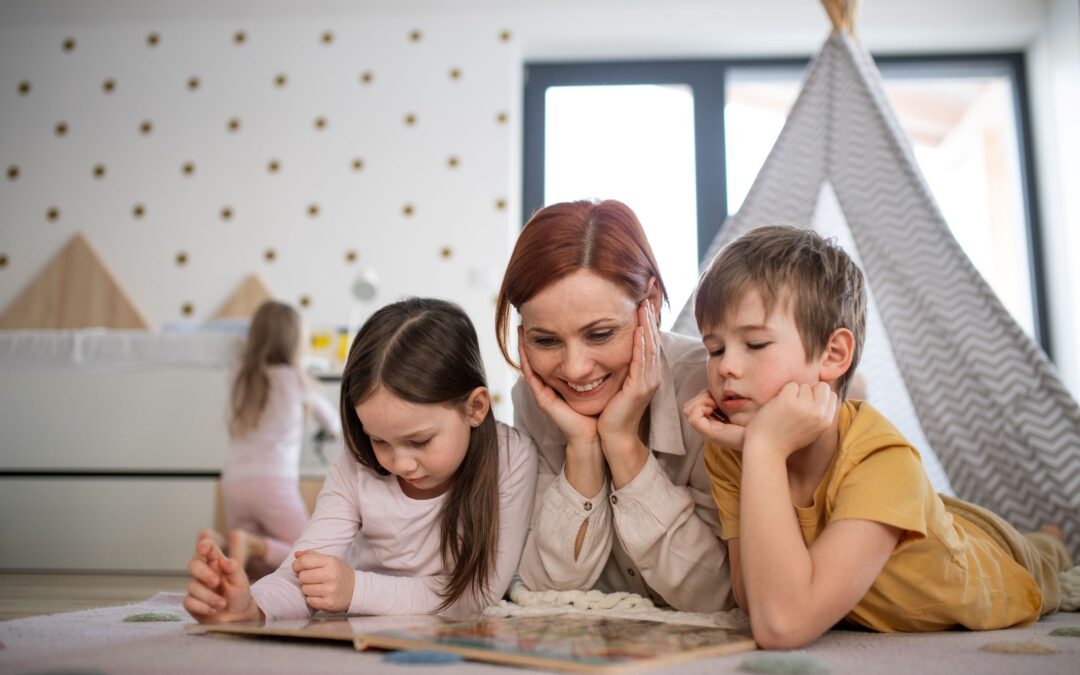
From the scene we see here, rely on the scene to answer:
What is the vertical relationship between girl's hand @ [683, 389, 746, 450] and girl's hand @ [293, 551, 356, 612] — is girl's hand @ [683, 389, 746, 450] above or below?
above

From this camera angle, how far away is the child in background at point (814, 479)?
0.89 m

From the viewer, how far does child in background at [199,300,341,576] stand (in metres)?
2.43

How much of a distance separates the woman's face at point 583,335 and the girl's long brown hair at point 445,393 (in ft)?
0.37

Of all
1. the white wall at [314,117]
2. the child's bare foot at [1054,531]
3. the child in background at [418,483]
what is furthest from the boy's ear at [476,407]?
the white wall at [314,117]

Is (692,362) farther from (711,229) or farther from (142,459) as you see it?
(711,229)

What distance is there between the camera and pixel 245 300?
3742 mm

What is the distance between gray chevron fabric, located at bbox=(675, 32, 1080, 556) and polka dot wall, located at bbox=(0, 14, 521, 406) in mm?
1805

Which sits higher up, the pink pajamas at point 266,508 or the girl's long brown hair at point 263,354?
the girl's long brown hair at point 263,354

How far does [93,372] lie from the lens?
2682mm

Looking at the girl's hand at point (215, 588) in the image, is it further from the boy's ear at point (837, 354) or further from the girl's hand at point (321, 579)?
the boy's ear at point (837, 354)

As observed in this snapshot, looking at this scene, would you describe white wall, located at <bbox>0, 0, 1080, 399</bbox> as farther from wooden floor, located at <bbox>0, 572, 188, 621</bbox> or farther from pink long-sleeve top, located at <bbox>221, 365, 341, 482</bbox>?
wooden floor, located at <bbox>0, 572, 188, 621</bbox>

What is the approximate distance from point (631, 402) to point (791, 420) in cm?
26

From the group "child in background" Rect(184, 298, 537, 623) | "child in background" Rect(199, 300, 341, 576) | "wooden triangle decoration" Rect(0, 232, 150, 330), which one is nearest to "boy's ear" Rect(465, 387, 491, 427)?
"child in background" Rect(184, 298, 537, 623)

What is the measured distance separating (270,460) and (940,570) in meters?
1.88
